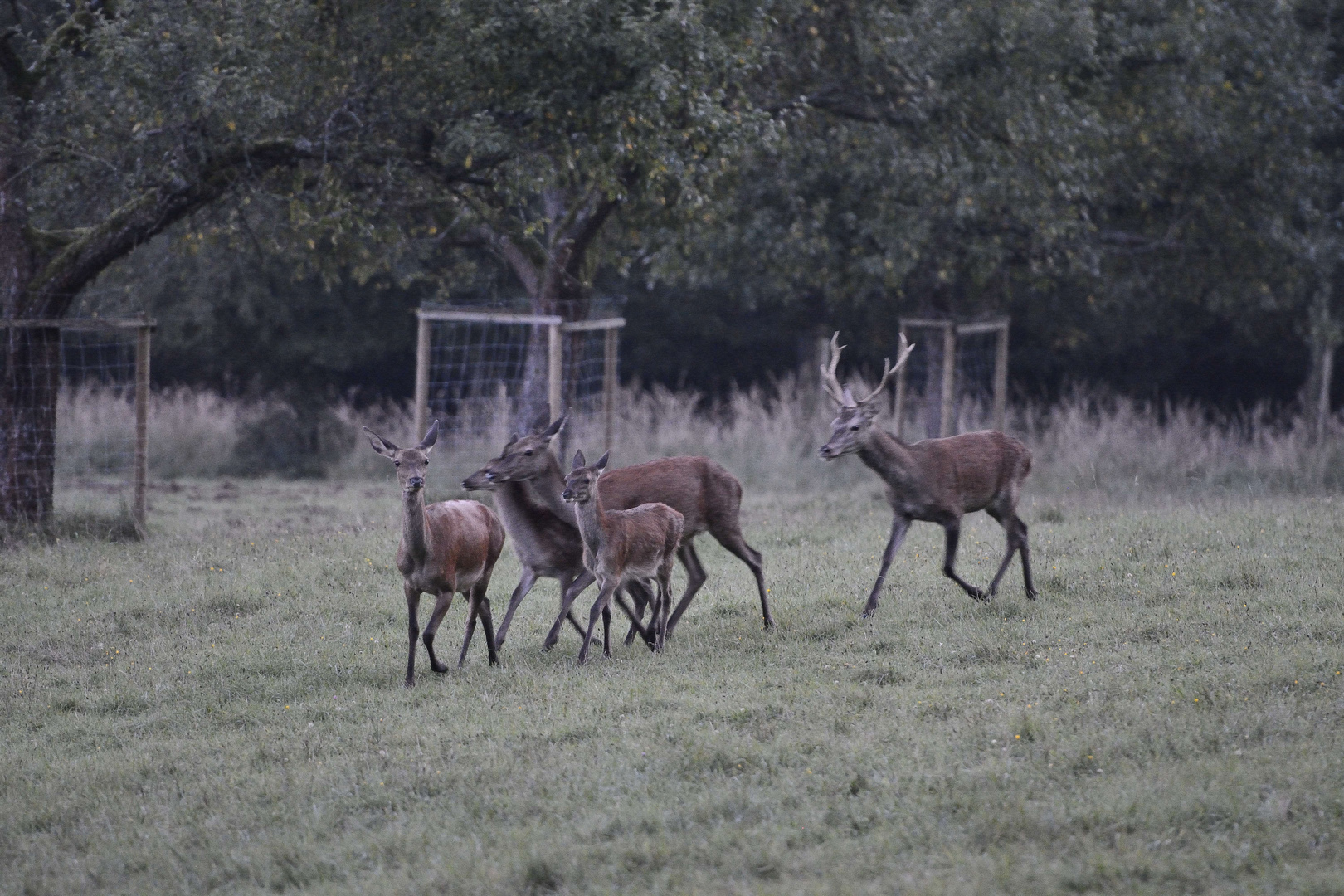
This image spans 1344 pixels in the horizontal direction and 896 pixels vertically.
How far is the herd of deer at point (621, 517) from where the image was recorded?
792 centimetres

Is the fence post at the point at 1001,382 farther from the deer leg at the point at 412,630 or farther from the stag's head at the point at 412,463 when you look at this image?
the deer leg at the point at 412,630

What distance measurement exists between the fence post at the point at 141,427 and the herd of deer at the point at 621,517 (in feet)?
15.1

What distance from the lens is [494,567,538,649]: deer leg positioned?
27.8 ft

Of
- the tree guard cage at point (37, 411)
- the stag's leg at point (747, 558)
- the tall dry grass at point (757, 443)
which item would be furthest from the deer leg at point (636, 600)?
the tall dry grass at point (757, 443)

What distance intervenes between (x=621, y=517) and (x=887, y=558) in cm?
168

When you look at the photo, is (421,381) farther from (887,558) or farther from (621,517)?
(887,558)

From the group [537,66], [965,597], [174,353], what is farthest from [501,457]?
[174,353]

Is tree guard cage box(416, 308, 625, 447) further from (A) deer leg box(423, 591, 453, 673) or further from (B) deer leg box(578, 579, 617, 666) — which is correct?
(A) deer leg box(423, 591, 453, 673)

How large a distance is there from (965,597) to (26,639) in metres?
5.67

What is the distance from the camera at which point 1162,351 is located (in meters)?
27.6

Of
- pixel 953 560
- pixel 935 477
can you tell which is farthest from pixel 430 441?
pixel 953 560

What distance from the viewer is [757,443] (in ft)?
59.8

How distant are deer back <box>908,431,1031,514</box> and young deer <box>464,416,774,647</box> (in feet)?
3.86

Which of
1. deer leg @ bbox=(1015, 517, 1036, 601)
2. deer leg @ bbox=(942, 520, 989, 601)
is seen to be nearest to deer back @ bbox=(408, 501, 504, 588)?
deer leg @ bbox=(942, 520, 989, 601)
